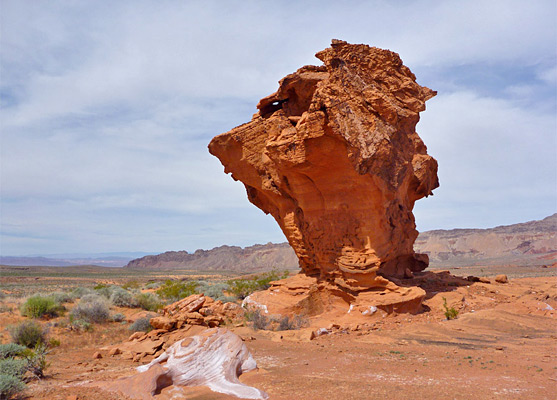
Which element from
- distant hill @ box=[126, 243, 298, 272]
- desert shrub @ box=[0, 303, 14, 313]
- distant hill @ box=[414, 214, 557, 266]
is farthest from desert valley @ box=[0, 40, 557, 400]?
distant hill @ box=[414, 214, 557, 266]

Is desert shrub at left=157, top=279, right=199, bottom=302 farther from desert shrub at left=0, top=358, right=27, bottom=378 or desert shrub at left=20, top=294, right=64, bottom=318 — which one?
desert shrub at left=0, top=358, right=27, bottom=378

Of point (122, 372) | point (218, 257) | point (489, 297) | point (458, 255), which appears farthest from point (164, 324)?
point (218, 257)

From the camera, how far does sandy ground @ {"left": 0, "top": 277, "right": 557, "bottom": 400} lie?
5.09 m

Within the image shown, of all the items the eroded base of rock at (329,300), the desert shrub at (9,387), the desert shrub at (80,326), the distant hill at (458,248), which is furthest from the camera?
the distant hill at (458,248)

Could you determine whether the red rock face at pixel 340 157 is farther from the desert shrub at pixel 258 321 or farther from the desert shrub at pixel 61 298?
the desert shrub at pixel 61 298

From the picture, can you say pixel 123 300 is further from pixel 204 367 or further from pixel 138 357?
pixel 204 367

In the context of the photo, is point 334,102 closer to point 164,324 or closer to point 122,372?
point 164,324

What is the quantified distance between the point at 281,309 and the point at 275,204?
422cm

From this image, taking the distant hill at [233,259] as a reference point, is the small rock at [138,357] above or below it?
above

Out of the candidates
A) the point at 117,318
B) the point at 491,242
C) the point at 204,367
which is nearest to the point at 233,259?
the point at 491,242

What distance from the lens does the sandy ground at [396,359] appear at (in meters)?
5.09

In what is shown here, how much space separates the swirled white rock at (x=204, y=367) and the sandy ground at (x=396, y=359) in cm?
20

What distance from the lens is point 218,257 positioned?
115875mm

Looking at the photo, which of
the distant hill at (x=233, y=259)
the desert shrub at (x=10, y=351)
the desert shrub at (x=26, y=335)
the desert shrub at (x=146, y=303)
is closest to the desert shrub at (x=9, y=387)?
the desert shrub at (x=10, y=351)
